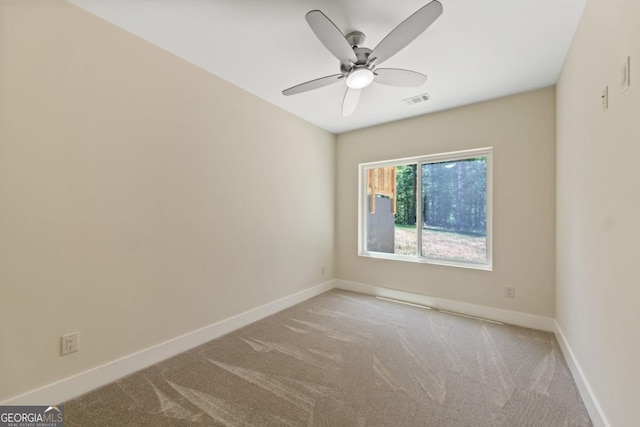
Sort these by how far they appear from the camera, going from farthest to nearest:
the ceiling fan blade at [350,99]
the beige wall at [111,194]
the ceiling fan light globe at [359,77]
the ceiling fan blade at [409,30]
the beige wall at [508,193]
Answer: the beige wall at [508,193], the ceiling fan blade at [350,99], the ceiling fan light globe at [359,77], the beige wall at [111,194], the ceiling fan blade at [409,30]

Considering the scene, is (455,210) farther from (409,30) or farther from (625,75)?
(409,30)

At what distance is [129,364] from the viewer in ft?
6.15

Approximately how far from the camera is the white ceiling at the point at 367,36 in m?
1.64

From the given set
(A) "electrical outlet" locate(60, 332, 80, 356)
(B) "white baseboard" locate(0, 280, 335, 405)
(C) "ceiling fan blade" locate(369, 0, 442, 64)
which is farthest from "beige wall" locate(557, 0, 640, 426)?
(A) "electrical outlet" locate(60, 332, 80, 356)

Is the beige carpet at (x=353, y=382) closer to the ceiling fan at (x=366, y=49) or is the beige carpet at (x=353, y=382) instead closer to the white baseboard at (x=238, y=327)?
the white baseboard at (x=238, y=327)

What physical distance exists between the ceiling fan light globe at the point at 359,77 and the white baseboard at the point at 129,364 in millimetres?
2420

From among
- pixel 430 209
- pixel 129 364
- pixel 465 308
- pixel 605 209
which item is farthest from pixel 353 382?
pixel 430 209

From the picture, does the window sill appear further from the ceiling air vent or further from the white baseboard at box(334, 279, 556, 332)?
the ceiling air vent

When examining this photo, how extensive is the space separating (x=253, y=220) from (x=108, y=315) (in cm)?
142

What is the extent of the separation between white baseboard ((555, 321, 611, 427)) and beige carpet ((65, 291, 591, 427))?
0.05 meters

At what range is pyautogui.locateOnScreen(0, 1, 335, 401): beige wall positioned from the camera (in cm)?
147

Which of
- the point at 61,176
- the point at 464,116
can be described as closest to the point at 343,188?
the point at 464,116

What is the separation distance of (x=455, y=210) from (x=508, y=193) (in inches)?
22.6

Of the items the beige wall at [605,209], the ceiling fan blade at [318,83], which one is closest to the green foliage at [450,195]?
the beige wall at [605,209]
